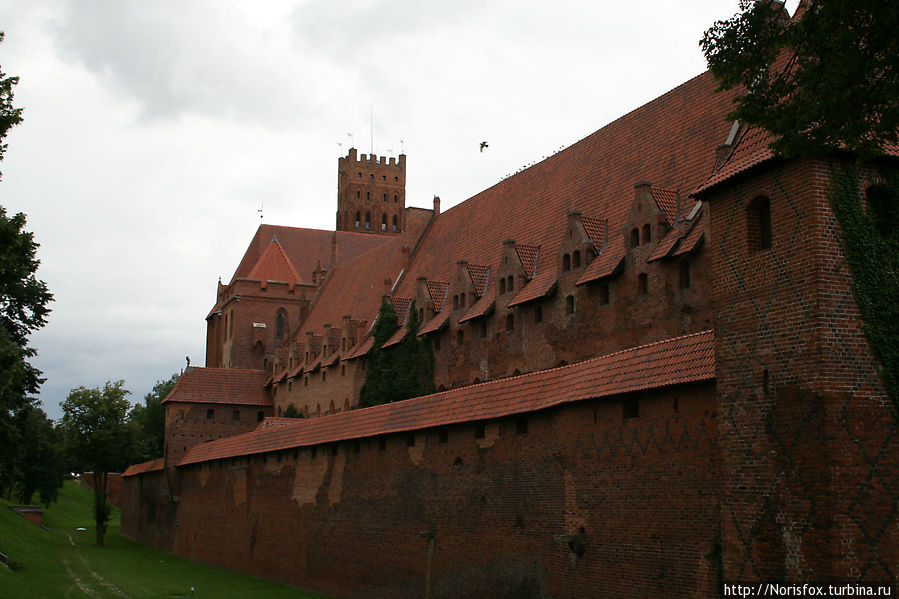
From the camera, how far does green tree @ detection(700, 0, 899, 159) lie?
42.0 ft

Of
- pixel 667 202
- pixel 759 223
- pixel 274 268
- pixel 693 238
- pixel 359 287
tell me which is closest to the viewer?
pixel 759 223

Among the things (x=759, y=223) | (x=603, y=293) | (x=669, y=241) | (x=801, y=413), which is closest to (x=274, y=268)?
(x=603, y=293)

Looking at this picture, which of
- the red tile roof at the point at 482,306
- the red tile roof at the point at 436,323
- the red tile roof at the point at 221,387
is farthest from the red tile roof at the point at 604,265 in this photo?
the red tile roof at the point at 221,387

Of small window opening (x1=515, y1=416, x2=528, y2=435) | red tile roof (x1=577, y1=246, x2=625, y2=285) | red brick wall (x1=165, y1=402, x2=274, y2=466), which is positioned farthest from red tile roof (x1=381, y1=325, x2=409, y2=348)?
small window opening (x1=515, y1=416, x2=528, y2=435)

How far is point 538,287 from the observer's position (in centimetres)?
3183

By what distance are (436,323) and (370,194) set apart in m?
48.9

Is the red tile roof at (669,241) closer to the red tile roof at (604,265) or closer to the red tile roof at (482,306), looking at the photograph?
the red tile roof at (604,265)

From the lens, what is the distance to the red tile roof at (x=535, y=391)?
60.2 ft

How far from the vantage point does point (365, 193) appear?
3356 inches

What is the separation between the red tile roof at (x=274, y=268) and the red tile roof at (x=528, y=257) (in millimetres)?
33158

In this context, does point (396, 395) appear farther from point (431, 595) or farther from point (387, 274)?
point (431, 595)

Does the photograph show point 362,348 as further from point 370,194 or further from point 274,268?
point 370,194

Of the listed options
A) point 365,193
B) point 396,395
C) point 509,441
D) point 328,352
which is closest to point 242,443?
point 396,395

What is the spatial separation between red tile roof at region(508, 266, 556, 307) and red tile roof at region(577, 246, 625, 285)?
1633 mm
